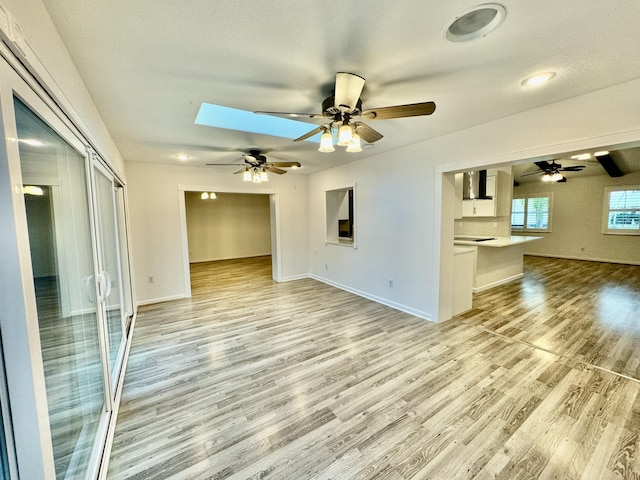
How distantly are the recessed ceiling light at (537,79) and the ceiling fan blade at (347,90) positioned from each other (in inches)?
52.9

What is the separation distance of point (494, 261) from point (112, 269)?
6.32 m

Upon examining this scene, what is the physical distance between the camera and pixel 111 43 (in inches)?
58.1

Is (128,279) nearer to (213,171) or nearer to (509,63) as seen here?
(213,171)

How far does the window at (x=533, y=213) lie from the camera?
826 centimetres

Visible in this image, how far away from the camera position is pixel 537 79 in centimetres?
196

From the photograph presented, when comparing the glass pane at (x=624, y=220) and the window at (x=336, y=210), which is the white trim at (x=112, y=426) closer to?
the window at (x=336, y=210)

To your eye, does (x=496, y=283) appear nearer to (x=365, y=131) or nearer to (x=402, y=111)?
(x=365, y=131)

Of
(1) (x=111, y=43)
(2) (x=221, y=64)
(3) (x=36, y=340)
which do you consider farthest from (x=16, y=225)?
(2) (x=221, y=64)

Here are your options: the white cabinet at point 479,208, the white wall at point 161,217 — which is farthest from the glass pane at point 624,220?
the white wall at point 161,217

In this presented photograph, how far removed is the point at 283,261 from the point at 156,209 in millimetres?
2675

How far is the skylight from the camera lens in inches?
105

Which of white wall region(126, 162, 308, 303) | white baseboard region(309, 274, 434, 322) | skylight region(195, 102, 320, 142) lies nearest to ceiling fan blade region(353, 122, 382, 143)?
skylight region(195, 102, 320, 142)

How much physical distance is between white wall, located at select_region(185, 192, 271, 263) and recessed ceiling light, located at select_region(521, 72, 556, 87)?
300 inches

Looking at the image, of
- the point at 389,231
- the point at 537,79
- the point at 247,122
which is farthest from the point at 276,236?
the point at 537,79
